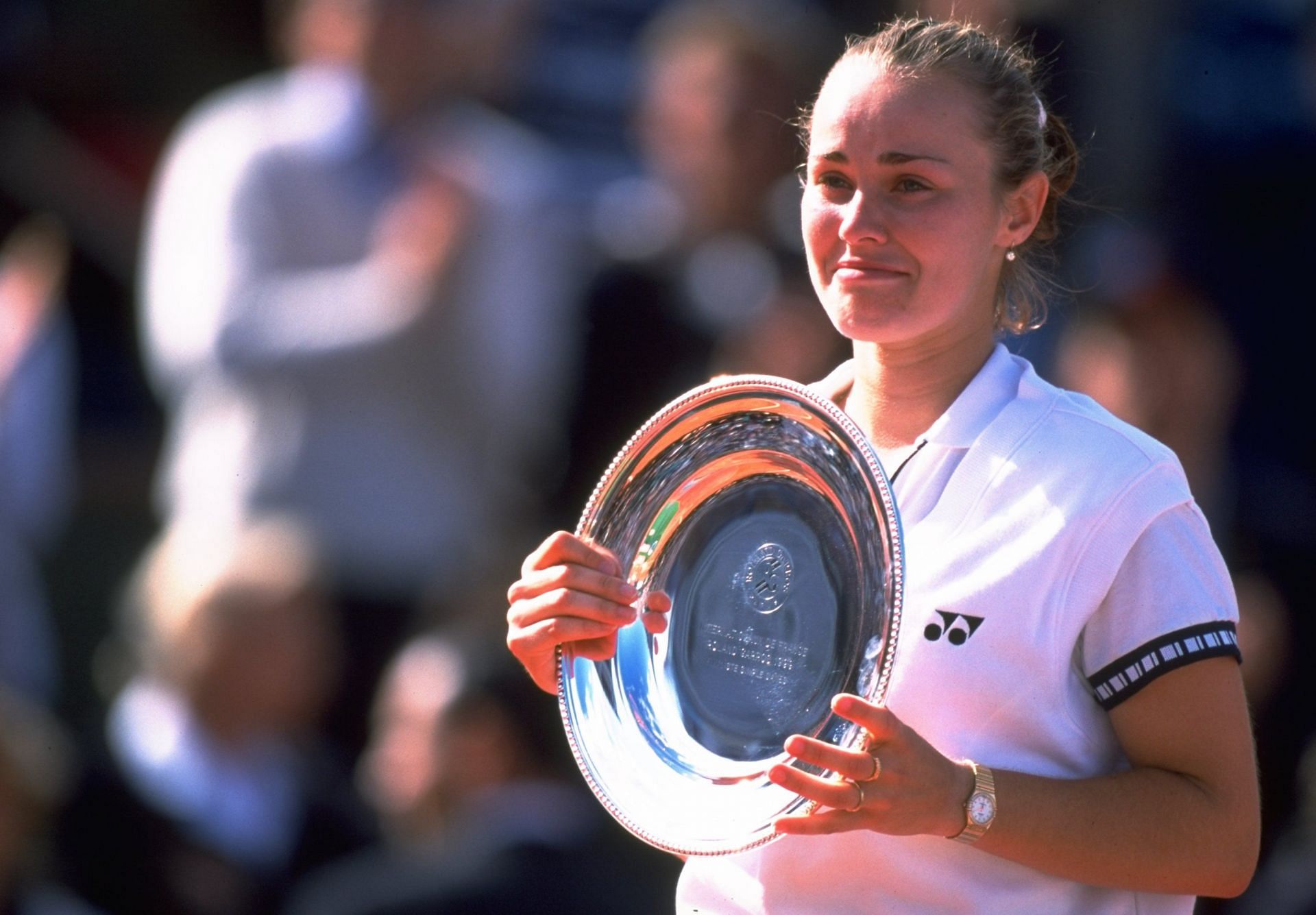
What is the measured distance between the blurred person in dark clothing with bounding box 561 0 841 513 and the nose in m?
2.39

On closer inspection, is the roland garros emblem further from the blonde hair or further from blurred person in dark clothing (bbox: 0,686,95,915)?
blurred person in dark clothing (bbox: 0,686,95,915)

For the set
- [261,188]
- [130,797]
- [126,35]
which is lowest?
[130,797]

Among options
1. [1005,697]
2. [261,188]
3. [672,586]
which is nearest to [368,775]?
[261,188]

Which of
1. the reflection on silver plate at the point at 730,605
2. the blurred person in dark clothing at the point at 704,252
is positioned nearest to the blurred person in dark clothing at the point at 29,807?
the blurred person in dark clothing at the point at 704,252

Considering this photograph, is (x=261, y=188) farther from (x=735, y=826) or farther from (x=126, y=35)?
(x=735, y=826)

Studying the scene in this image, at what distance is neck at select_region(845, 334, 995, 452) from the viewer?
243cm

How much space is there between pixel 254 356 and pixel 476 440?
710mm

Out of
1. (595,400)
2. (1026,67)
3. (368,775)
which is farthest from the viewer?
(368,775)

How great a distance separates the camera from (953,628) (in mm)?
2258

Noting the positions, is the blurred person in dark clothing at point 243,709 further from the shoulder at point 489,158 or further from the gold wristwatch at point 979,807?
the gold wristwatch at point 979,807

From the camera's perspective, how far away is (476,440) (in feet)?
19.8

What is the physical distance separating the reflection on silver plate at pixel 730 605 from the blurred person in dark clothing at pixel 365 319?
3.28 m

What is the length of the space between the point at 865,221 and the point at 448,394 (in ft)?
12.2

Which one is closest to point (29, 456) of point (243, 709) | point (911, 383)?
point (243, 709)
